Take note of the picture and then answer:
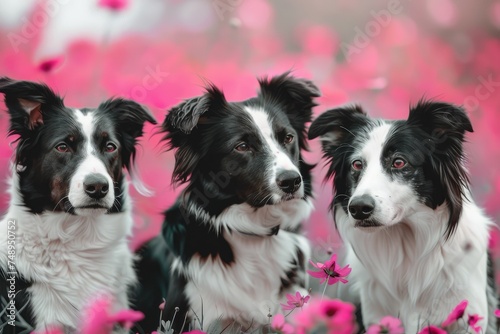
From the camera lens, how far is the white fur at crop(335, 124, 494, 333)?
3.88 metres

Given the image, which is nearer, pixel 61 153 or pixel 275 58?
pixel 61 153

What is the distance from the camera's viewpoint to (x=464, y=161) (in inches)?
159

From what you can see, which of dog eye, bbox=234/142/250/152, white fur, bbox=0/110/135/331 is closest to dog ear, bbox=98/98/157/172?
white fur, bbox=0/110/135/331

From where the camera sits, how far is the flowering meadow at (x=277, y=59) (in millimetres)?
4773

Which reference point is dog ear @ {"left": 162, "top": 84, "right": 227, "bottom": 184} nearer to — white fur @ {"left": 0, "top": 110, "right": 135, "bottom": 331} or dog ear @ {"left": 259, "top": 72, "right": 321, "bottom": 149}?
dog ear @ {"left": 259, "top": 72, "right": 321, "bottom": 149}

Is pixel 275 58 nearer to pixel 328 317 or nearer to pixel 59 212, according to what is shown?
pixel 59 212

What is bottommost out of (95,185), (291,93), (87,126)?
(95,185)

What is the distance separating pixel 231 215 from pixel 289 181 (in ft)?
1.55

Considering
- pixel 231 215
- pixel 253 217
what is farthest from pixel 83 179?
pixel 253 217

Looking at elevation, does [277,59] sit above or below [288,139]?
above

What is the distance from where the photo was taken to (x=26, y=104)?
3793 mm

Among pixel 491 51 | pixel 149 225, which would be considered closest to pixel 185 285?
pixel 149 225

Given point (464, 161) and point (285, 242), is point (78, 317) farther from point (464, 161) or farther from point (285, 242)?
point (464, 161)

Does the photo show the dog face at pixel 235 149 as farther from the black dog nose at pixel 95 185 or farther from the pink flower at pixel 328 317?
the pink flower at pixel 328 317
